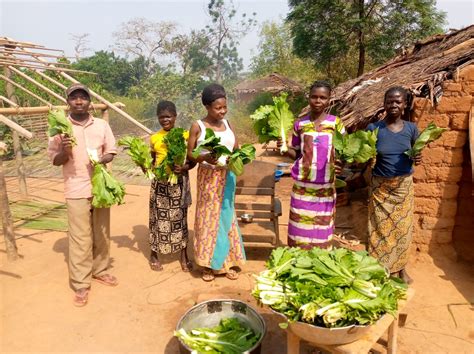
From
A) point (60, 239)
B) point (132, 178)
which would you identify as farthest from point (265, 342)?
point (132, 178)

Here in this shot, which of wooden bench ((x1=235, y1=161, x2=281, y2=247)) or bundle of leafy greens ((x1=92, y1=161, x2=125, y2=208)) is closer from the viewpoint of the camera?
bundle of leafy greens ((x1=92, y1=161, x2=125, y2=208))

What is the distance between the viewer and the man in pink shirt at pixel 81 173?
3438 mm

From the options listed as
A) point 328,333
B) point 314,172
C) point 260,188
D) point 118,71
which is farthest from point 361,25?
point 118,71

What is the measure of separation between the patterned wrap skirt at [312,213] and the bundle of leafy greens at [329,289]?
109 centimetres

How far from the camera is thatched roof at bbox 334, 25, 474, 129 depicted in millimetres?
4219

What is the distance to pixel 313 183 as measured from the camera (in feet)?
11.4

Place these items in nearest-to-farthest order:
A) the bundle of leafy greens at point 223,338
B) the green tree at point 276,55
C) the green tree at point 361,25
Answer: the bundle of leafy greens at point 223,338 → the green tree at point 361,25 → the green tree at point 276,55

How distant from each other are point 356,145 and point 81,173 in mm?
2749

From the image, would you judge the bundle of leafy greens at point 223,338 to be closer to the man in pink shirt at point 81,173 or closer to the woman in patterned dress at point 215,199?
the woman in patterned dress at point 215,199

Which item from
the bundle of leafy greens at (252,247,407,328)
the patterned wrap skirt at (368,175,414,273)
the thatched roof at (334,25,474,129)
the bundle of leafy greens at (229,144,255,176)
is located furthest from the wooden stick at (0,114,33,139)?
the thatched roof at (334,25,474,129)

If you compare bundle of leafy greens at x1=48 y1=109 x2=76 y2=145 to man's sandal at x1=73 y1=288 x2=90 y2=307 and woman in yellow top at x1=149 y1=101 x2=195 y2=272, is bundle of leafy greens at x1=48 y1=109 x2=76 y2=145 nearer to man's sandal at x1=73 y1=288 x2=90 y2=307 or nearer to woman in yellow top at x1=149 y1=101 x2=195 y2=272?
woman in yellow top at x1=149 y1=101 x2=195 y2=272

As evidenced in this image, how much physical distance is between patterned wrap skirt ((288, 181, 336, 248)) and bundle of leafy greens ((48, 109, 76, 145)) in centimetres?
228

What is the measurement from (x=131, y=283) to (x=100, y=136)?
1.80m

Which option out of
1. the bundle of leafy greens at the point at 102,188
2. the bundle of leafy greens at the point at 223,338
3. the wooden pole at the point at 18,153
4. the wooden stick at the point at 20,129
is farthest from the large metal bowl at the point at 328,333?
the wooden pole at the point at 18,153
